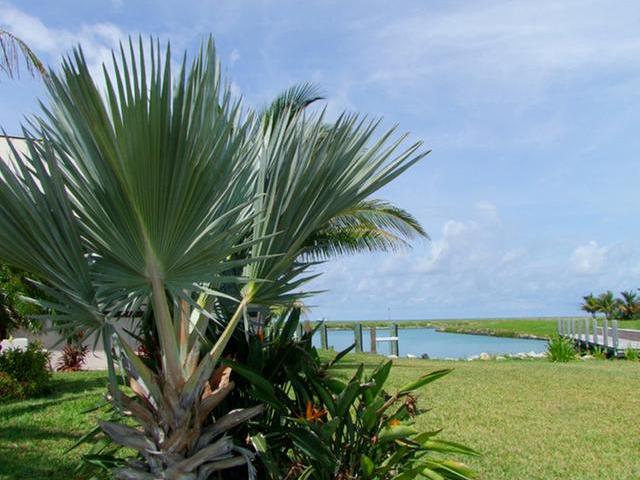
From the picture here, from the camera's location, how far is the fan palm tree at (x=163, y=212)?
2.87 metres

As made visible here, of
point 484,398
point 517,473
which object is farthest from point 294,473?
point 484,398

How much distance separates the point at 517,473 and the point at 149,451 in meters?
4.03

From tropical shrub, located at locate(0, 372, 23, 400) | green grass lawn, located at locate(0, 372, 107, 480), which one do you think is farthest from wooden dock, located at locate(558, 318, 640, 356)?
tropical shrub, located at locate(0, 372, 23, 400)

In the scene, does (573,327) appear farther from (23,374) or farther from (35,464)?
(35,464)

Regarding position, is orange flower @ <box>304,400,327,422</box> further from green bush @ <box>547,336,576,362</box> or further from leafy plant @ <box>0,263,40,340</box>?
green bush @ <box>547,336,576,362</box>

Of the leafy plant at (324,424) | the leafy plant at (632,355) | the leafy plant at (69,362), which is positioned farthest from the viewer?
the leafy plant at (632,355)

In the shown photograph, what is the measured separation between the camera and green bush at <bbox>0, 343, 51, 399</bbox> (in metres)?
11.0

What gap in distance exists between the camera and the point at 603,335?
23266mm

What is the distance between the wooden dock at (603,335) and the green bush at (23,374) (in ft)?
55.8

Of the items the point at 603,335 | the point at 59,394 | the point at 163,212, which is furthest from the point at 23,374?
the point at 603,335

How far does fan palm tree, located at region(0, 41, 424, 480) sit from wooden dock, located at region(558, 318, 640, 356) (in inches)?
785

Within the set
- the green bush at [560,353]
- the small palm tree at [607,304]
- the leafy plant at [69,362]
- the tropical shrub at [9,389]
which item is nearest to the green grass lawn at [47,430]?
the tropical shrub at [9,389]

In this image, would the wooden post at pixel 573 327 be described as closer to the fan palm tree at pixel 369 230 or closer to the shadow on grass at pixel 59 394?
the fan palm tree at pixel 369 230

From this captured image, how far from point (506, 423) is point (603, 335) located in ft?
54.0
